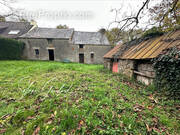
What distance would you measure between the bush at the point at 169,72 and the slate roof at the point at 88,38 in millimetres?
14646

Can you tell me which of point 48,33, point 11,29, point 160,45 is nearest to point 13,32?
point 11,29

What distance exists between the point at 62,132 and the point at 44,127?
397 mm

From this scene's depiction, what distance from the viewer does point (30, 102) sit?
7.66 ft

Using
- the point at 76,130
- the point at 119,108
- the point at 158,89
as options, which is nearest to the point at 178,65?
the point at 158,89

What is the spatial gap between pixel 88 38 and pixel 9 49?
48.1 ft

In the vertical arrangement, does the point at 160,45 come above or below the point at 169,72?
above

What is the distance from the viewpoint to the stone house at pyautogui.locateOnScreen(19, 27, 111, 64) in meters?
15.5

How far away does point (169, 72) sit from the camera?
2783mm

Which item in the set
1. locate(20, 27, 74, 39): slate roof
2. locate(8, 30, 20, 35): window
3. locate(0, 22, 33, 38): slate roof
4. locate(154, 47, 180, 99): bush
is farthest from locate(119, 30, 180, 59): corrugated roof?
locate(8, 30, 20, 35): window

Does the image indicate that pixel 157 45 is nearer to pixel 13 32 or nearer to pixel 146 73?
pixel 146 73

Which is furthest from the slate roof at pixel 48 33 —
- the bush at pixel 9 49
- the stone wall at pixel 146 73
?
the stone wall at pixel 146 73

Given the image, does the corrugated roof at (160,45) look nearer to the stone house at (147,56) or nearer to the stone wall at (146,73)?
the stone house at (147,56)

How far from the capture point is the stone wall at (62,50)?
A: 50.9 feet

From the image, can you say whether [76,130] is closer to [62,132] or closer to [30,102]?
[62,132]
